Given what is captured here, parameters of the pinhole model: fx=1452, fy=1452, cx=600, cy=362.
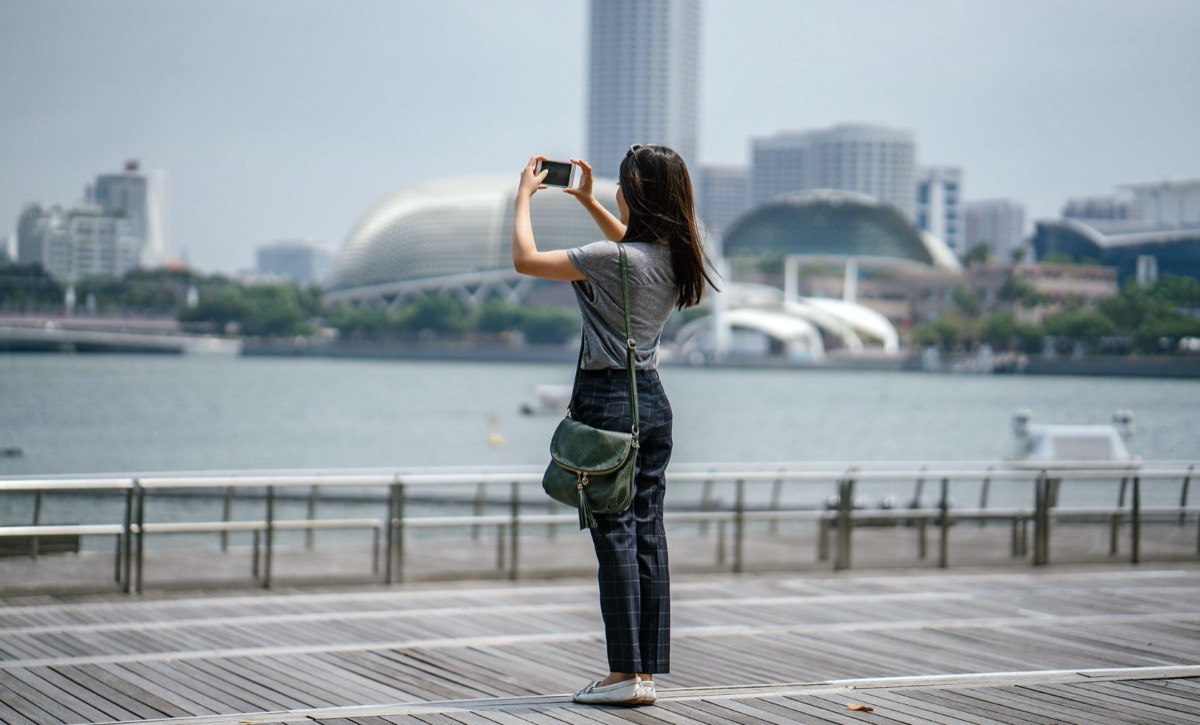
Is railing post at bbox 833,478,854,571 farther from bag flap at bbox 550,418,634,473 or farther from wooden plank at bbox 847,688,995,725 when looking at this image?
bag flap at bbox 550,418,634,473

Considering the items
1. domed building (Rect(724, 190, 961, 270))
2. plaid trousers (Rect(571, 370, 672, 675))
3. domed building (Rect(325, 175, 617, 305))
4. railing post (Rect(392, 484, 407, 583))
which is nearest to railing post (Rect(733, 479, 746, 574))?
railing post (Rect(392, 484, 407, 583))

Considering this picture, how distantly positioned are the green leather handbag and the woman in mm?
44

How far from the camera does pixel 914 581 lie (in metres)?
8.34

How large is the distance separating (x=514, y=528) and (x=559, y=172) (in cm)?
472

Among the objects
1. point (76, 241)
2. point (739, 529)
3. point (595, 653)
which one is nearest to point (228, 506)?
point (739, 529)

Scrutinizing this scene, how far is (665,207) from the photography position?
13.3 feet

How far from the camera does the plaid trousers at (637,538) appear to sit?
404 cm

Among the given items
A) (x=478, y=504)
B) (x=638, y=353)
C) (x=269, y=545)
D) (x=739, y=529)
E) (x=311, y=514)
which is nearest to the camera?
(x=638, y=353)

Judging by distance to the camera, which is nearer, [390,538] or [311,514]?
[390,538]

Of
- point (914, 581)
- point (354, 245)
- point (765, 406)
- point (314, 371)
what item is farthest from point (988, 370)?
point (914, 581)

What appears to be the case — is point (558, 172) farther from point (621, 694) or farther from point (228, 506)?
point (228, 506)

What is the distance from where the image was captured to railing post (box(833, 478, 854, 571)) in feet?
29.1

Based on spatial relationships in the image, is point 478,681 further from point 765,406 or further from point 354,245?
point 354,245

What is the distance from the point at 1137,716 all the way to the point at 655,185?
2.08 metres
